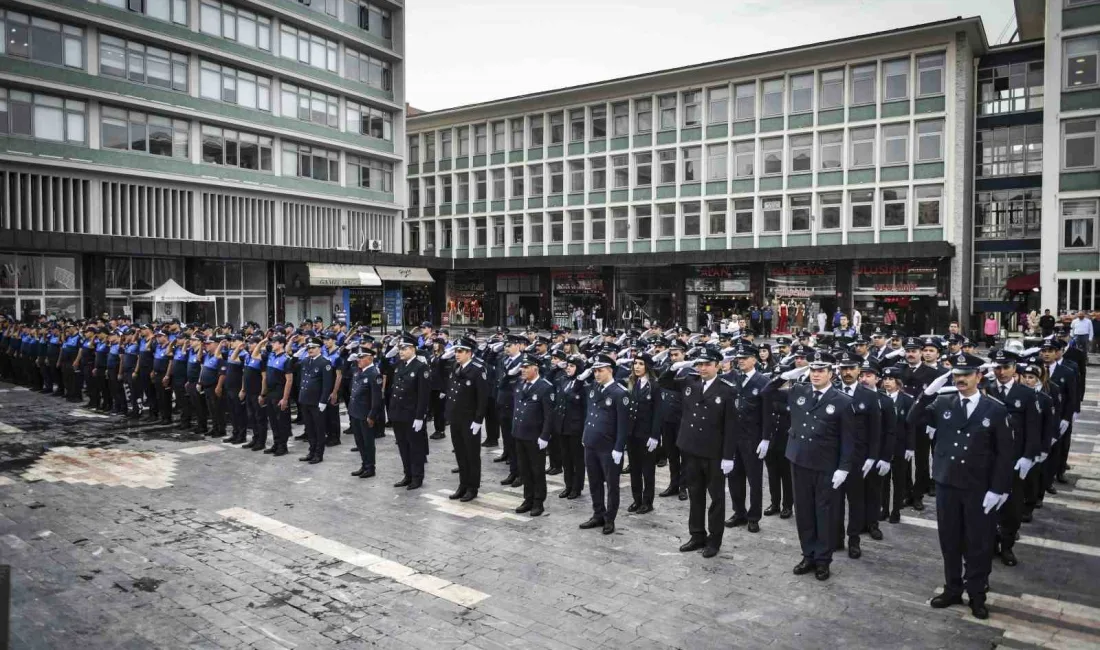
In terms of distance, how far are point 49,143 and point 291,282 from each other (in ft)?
44.4

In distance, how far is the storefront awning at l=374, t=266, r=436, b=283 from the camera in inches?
1865

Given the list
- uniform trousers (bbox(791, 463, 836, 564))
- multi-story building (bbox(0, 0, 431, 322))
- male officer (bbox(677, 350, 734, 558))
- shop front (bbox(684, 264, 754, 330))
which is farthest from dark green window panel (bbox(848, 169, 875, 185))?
uniform trousers (bbox(791, 463, 836, 564))

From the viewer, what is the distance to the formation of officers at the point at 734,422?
278 inches

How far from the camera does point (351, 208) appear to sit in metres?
47.3

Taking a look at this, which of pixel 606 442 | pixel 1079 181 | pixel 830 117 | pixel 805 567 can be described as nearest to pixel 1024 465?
pixel 805 567

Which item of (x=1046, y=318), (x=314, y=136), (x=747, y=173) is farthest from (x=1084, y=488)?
(x=314, y=136)

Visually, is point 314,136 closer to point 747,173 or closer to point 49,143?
point 49,143

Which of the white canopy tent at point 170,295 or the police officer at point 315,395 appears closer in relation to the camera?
the police officer at point 315,395

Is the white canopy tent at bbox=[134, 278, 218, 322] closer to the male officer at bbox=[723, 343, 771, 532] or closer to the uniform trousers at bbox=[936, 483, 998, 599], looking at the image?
the male officer at bbox=[723, 343, 771, 532]

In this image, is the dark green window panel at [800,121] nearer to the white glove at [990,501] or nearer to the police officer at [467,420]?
the police officer at [467,420]

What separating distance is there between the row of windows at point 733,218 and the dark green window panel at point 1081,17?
334 inches

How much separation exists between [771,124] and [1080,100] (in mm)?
14164

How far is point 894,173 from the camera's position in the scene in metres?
38.6

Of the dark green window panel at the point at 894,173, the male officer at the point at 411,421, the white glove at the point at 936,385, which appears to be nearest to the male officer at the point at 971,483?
the white glove at the point at 936,385
